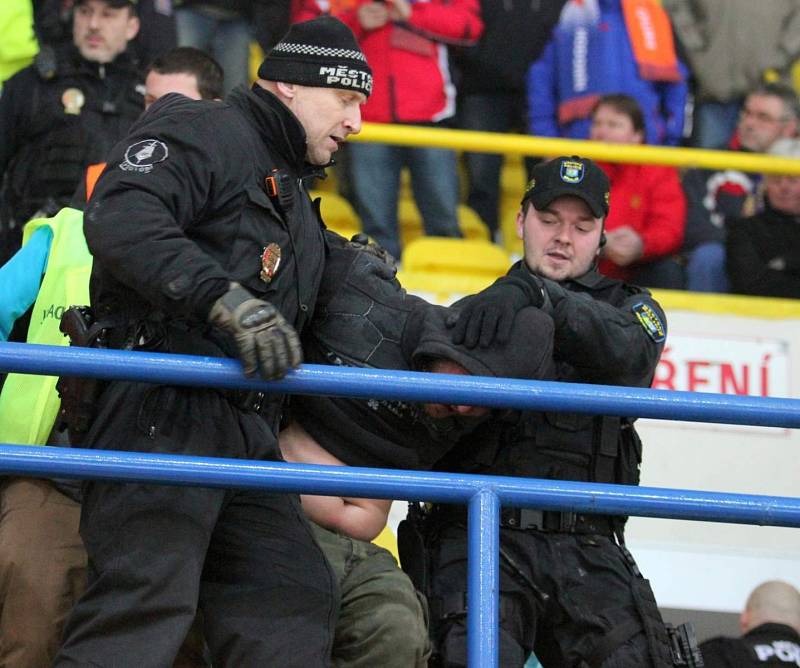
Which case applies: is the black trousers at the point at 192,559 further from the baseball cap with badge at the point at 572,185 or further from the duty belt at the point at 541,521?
the baseball cap with badge at the point at 572,185

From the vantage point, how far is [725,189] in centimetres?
695

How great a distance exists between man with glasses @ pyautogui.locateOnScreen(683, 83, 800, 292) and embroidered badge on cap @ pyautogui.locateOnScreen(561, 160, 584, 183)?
2504mm

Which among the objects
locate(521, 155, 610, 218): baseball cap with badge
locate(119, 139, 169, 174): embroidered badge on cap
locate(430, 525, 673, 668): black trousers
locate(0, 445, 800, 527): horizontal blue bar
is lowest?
locate(430, 525, 673, 668): black trousers

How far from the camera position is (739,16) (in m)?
7.16

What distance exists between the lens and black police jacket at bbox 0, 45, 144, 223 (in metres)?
5.70

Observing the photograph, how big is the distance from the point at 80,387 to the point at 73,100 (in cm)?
279

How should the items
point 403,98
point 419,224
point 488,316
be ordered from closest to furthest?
point 488,316
point 403,98
point 419,224

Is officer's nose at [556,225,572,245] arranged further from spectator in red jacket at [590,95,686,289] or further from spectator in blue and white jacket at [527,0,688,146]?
spectator in blue and white jacket at [527,0,688,146]

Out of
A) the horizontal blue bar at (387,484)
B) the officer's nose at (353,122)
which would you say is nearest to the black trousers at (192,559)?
the horizontal blue bar at (387,484)

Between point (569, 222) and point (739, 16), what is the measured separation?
3.45 metres

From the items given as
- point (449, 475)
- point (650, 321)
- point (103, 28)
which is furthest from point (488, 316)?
point (103, 28)

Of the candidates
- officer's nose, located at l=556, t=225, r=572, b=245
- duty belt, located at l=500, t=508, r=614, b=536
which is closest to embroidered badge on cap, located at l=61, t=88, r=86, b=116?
officer's nose, located at l=556, t=225, r=572, b=245

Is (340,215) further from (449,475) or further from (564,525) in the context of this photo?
(449,475)

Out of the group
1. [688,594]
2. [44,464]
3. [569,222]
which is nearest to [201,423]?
[44,464]
